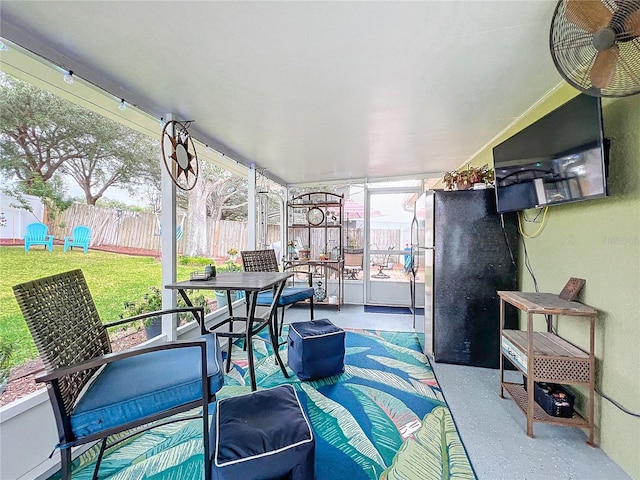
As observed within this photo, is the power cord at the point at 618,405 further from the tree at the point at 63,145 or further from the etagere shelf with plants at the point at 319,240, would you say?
the tree at the point at 63,145

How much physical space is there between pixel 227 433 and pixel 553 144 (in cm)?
248

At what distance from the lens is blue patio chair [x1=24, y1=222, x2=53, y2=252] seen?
1637mm

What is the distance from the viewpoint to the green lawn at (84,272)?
1.54 meters

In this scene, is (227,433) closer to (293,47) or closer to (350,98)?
(293,47)

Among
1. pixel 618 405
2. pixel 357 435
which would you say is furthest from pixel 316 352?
pixel 618 405

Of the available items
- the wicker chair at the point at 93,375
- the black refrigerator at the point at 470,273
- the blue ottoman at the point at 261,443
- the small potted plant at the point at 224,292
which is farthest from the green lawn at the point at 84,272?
the black refrigerator at the point at 470,273

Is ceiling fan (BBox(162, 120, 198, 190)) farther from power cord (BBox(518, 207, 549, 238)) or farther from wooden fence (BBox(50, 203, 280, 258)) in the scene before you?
power cord (BBox(518, 207, 549, 238))

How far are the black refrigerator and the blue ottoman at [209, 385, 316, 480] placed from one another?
191cm

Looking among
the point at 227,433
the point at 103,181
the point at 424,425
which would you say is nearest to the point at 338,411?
the point at 424,425

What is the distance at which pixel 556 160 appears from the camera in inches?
70.6

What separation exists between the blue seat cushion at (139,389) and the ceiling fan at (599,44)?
232cm

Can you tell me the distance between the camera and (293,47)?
1.59 meters

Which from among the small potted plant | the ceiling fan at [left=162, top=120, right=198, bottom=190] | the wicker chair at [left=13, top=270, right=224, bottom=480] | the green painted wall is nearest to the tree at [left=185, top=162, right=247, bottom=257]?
the small potted plant

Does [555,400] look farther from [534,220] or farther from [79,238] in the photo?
[79,238]
